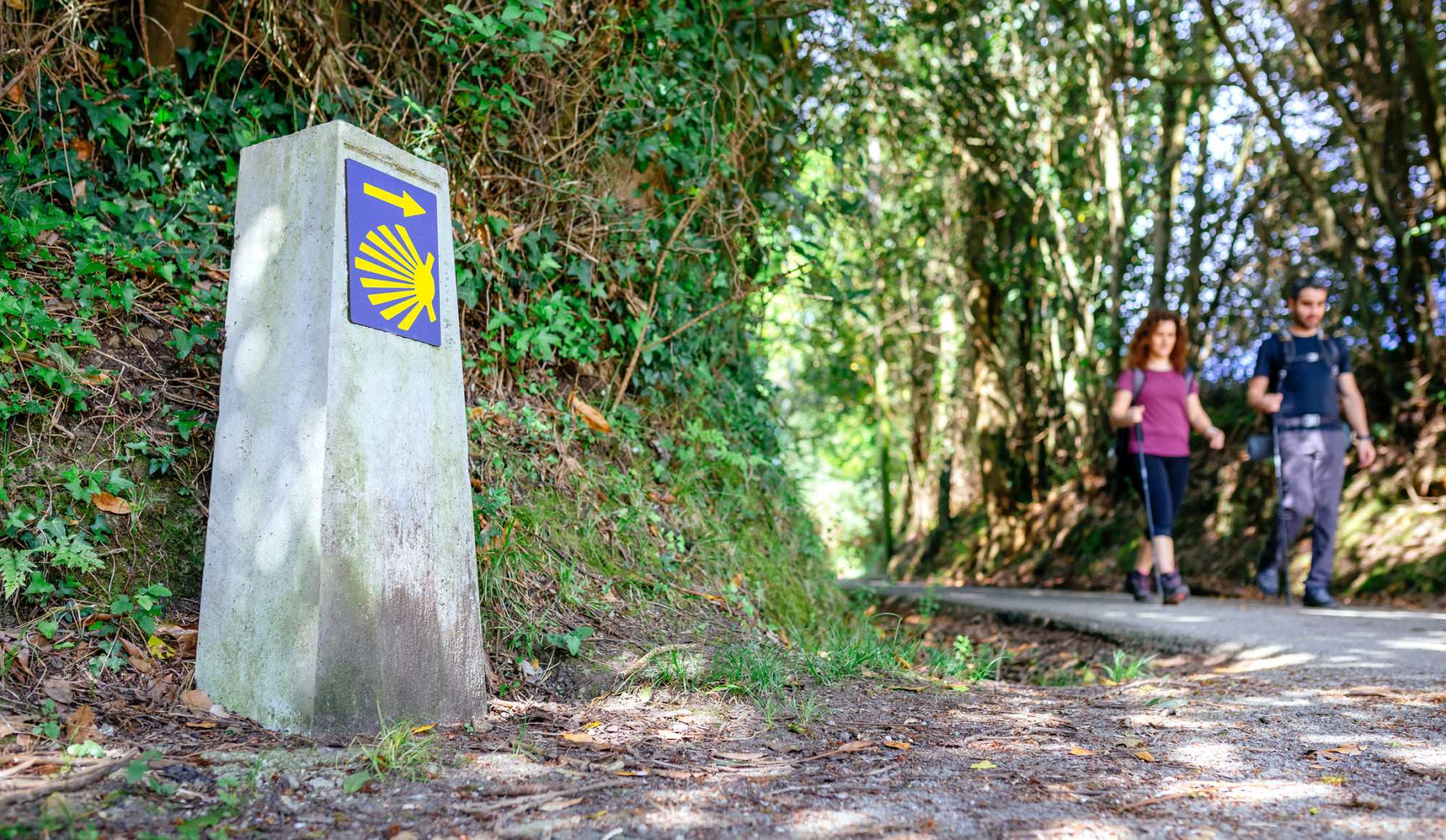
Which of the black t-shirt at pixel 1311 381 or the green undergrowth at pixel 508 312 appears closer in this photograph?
the green undergrowth at pixel 508 312

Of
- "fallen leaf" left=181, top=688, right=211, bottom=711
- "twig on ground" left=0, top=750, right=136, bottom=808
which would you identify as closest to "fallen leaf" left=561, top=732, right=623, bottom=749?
"fallen leaf" left=181, top=688, right=211, bottom=711

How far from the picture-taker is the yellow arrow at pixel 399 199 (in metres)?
3.31

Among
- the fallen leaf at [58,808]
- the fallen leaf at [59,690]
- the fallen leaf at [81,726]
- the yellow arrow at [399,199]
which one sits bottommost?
the fallen leaf at [58,808]

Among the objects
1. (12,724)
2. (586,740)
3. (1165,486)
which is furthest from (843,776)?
(1165,486)

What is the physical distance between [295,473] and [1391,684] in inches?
175

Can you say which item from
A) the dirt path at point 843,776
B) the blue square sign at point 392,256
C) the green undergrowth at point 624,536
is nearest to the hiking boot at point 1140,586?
the green undergrowth at point 624,536

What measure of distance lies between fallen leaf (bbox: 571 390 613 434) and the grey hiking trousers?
202 inches

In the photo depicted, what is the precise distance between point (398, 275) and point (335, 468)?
703 millimetres

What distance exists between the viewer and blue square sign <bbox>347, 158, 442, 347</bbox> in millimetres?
3191

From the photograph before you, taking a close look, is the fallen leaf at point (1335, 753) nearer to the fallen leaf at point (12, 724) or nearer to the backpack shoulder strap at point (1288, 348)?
the fallen leaf at point (12, 724)

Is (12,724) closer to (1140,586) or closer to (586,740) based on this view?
(586,740)

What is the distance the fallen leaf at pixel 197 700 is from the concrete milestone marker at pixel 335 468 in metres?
0.02

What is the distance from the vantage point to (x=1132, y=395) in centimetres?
752

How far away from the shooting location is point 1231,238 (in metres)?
12.0
